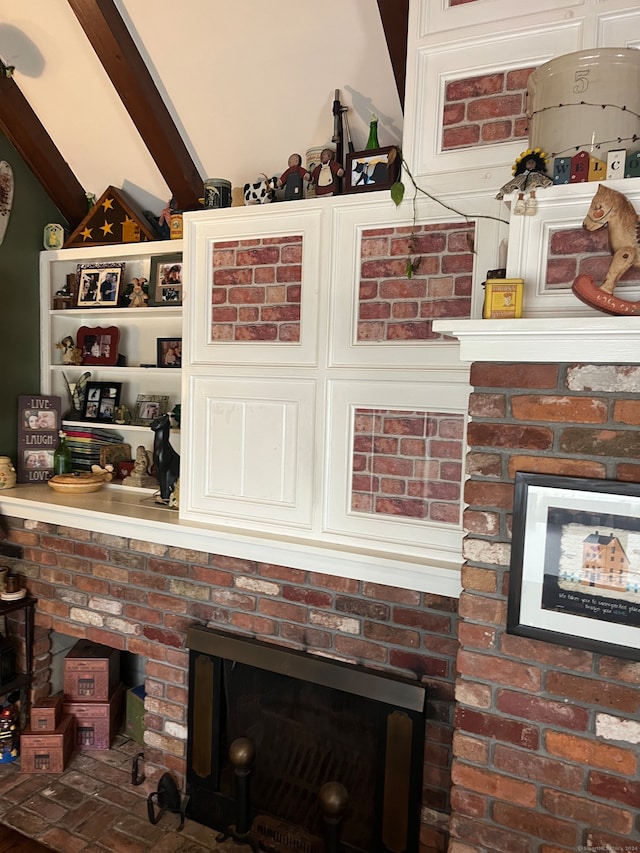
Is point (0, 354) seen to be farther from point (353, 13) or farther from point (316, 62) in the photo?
point (353, 13)

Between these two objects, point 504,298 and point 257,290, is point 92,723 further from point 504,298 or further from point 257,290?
point 504,298

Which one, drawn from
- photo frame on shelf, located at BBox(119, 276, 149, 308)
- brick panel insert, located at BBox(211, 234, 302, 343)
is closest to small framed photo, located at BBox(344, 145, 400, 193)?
brick panel insert, located at BBox(211, 234, 302, 343)

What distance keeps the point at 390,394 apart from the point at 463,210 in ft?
2.03

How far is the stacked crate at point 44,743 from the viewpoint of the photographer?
2627 mm

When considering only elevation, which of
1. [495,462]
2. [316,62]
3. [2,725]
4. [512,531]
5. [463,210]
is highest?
[316,62]

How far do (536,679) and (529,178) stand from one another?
1218 mm

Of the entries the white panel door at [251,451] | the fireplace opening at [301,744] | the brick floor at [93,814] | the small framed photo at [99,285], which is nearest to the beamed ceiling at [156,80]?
the small framed photo at [99,285]

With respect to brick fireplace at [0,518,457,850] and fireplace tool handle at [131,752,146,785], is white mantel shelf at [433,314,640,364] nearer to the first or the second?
brick fireplace at [0,518,457,850]

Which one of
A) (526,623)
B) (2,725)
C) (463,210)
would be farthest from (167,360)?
(526,623)

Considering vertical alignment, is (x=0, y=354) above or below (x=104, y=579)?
above

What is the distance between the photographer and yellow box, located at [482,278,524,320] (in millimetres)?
1418

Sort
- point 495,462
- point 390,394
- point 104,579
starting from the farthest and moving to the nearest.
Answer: point 104,579 → point 390,394 → point 495,462

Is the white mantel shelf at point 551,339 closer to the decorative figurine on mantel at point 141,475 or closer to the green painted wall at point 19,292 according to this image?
the decorative figurine on mantel at point 141,475

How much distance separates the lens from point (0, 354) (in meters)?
2.95
